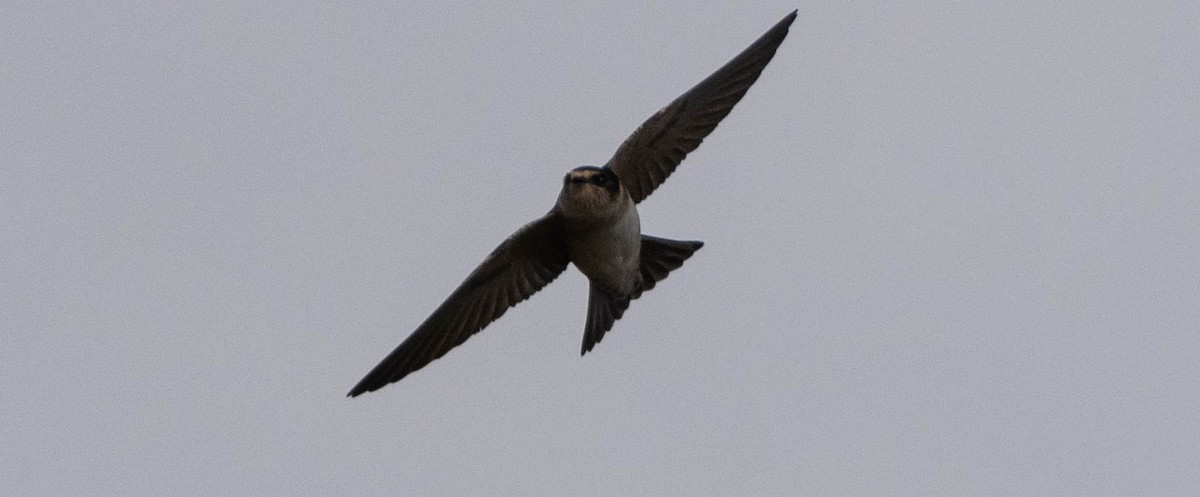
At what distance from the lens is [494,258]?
1352cm

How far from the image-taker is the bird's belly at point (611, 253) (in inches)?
531

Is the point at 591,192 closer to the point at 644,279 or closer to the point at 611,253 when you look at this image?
the point at 611,253

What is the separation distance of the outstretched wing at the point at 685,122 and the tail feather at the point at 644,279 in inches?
15.7

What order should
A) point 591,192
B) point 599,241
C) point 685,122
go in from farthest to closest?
point 685,122 → point 599,241 → point 591,192

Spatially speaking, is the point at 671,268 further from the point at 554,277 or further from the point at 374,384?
the point at 374,384

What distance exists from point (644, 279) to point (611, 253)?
0.77 m

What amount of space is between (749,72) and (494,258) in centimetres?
175

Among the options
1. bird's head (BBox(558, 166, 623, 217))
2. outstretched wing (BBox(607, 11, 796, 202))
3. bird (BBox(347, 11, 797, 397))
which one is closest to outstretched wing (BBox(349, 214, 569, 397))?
bird (BBox(347, 11, 797, 397))

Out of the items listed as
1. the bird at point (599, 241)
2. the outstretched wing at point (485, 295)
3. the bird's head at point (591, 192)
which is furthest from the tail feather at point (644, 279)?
the bird's head at point (591, 192)

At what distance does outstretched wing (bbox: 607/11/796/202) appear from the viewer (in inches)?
540

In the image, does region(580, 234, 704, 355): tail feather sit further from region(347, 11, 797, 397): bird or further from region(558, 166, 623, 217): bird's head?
region(558, 166, 623, 217): bird's head

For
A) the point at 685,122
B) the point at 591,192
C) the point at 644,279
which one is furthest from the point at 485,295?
the point at 685,122

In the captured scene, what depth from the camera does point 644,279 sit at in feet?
47.1

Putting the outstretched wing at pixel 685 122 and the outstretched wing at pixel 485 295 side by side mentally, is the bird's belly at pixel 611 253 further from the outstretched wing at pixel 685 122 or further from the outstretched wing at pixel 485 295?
the outstretched wing at pixel 685 122
